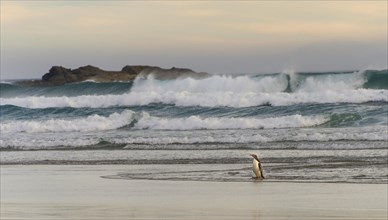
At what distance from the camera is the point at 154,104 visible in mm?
38281

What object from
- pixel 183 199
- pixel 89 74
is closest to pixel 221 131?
pixel 183 199

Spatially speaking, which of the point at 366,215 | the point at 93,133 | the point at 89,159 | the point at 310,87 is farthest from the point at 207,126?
the point at 366,215

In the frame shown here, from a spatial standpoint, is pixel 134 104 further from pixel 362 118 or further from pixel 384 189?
pixel 384 189

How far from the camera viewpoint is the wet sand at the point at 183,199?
33.5ft

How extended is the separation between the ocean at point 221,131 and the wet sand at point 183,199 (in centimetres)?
104

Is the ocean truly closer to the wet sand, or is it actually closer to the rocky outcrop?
the wet sand

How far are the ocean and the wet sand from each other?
1.04 metres

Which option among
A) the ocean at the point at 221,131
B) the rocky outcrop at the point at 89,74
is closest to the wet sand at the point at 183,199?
the ocean at the point at 221,131

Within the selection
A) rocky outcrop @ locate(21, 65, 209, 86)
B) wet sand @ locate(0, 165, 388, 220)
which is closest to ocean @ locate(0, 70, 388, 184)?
wet sand @ locate(0, 165, 388, 220)

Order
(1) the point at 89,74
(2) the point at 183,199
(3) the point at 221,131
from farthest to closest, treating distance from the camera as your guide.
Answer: (1) the point at 89,74 < (3) the point at 221,131 < (2) the point at 183,199

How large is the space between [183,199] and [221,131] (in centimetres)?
1379

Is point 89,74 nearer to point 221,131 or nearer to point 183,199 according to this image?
point 221,131

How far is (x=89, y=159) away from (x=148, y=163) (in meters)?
1.90

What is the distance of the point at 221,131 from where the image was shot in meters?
25.4
